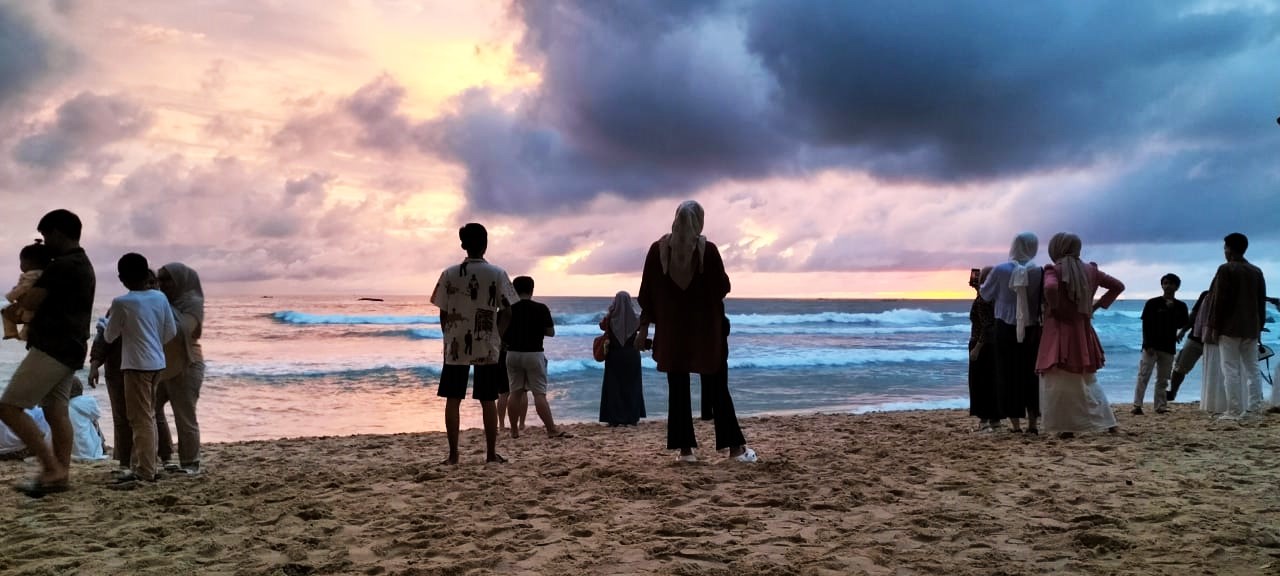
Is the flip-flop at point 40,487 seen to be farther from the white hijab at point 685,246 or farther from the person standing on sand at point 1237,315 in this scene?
the person standing on sand at point 1237,315

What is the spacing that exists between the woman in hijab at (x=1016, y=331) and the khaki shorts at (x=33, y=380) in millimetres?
7077

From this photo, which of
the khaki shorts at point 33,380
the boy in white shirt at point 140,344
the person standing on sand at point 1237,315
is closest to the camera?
the khaki shorts at point 33,380

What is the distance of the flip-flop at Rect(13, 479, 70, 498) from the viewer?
4785 mm

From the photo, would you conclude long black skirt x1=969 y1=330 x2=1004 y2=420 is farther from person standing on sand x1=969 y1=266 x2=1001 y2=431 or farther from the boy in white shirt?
the boy in white shirt

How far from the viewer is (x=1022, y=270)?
22.1 ft

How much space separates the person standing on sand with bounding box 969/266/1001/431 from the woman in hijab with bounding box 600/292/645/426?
3455 millimetres

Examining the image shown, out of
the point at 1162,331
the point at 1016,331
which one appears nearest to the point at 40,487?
the point at 1016,331

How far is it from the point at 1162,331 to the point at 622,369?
602 centimetres

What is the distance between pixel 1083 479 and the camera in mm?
4832

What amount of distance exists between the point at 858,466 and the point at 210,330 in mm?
31850

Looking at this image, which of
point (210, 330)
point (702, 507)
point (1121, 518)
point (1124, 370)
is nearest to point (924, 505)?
point (1121, 518)

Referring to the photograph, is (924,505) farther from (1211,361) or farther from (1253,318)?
(1211,361)

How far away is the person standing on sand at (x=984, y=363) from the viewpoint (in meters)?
7.09

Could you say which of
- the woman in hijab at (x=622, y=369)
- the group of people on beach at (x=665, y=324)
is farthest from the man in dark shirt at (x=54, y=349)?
the woman in hijab at (x=622, y=369)
